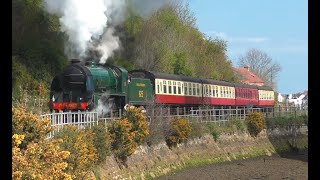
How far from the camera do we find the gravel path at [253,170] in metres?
22.5

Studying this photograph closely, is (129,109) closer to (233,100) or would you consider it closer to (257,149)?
(257,149)

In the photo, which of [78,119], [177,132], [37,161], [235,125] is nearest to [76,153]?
[37,161]

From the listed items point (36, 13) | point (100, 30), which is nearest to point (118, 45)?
point (36, 13)

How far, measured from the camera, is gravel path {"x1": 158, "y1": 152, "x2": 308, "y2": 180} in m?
22.5

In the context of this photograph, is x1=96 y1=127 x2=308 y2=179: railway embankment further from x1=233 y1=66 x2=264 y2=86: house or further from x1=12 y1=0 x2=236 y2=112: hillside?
x1=233 y1=66 x2=264 y2=86: house

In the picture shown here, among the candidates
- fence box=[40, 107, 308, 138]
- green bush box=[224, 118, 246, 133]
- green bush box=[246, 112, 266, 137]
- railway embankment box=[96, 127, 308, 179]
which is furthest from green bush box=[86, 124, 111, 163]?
green bush box=[246, 112, 266, 137]

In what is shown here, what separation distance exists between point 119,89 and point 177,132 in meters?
3.87

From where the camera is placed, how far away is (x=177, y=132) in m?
24.4

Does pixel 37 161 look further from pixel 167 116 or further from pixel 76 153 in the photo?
pixel 167 116

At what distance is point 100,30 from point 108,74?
257cm

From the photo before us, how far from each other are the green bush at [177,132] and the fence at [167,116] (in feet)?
1.25

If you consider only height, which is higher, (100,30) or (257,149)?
(100,30)
